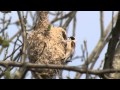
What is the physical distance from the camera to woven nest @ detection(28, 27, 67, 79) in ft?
12.0

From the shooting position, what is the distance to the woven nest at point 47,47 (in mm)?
3652

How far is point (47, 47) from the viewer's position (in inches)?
144

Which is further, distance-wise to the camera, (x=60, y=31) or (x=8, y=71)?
(x=60, y=31)

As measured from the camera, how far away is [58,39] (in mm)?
3791

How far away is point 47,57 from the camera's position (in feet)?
12.0

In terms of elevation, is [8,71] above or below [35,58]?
above
